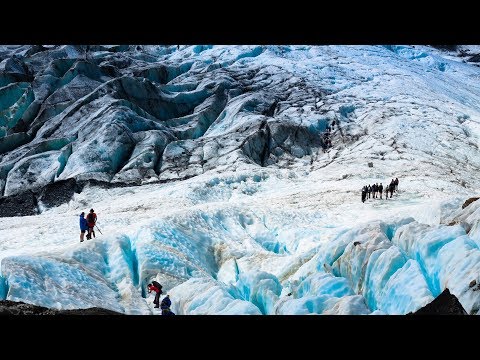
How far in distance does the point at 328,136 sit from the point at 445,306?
40.3 metres

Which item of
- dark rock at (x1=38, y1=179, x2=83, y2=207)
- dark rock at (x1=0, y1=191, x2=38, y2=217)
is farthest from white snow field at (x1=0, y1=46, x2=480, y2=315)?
dark rock at (x1=0, y1=191, x2=38, y2=217)

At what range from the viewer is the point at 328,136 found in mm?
48094

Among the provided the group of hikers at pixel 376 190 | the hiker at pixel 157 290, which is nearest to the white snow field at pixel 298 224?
the hiker at pixel 157 290

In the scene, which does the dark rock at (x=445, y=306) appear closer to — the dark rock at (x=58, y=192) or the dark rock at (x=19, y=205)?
the dark rock at (x=58, y=192)

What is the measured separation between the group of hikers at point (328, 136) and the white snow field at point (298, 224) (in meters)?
0.61

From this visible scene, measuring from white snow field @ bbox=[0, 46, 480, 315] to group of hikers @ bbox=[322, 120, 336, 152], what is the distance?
613mm

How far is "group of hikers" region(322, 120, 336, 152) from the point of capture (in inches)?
1843

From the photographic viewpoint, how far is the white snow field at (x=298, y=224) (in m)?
12.1

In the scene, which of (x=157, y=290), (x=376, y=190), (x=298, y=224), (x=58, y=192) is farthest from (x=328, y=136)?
(x=157, y=290)
